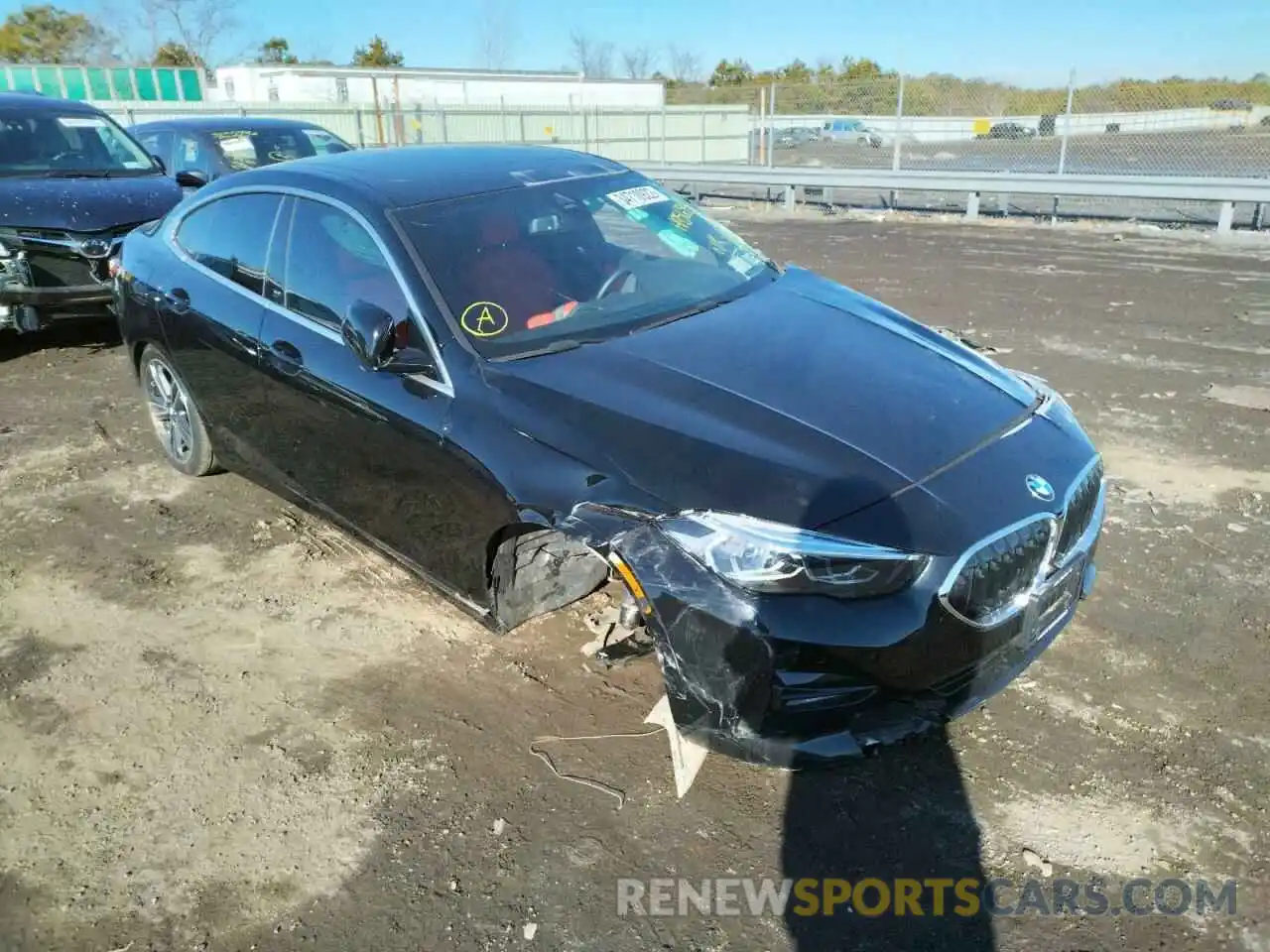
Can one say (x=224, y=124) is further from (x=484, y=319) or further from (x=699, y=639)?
(x=699, y=639)

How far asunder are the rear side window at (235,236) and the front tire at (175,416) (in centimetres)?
67

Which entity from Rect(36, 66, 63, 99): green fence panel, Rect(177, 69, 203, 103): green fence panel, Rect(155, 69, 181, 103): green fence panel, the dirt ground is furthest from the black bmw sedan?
Rect(177, 69, 203, 103): green fence panel

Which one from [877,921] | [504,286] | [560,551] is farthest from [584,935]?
[504,286]

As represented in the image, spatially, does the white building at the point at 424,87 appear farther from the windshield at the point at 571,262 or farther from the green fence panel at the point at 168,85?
the windshield at the point at 571,262

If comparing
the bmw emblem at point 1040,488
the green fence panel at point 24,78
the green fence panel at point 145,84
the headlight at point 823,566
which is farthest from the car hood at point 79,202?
the green fence panel at point 145,84

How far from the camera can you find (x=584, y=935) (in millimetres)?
2381

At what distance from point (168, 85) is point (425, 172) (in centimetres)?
4690

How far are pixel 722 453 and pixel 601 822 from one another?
1137 millimetres

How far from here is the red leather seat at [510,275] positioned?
336 centimetres

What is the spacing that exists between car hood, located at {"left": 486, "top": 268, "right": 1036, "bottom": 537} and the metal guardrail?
1139 centimetres

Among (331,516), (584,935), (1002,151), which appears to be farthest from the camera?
(1002,151)

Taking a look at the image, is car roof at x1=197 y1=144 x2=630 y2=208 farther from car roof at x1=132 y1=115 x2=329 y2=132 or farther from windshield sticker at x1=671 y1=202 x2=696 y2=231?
car roof at x1=132 y1=115 x2=329 y2=132

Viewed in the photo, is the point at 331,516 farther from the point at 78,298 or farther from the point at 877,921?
the point at 78,298

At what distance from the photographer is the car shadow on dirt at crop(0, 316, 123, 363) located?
26.5 ft
